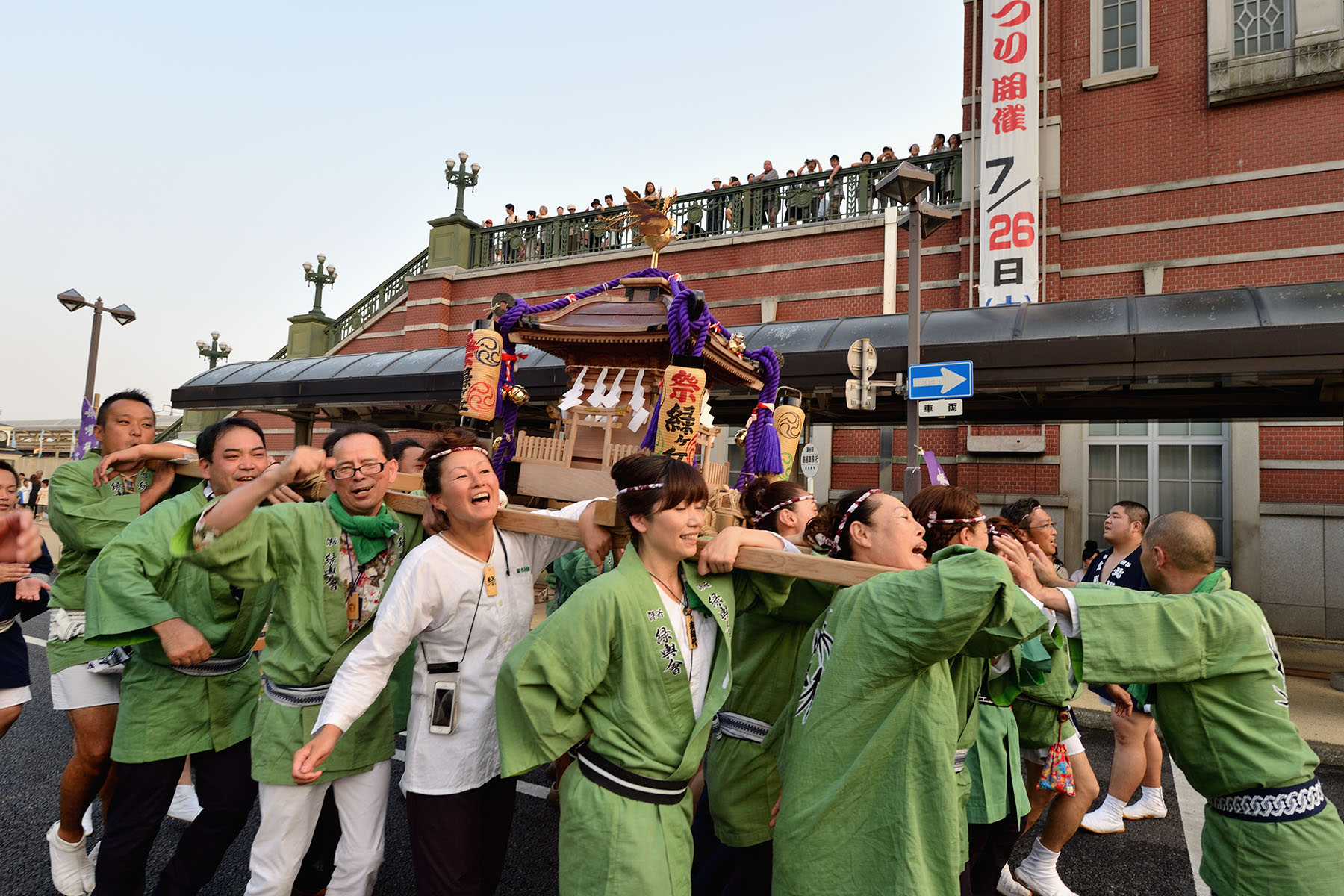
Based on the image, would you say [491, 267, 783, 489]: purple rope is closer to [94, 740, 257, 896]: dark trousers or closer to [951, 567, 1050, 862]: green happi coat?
[94, 740, 257, 896]: dark trousers

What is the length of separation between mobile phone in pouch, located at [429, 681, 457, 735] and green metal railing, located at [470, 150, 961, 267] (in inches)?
418

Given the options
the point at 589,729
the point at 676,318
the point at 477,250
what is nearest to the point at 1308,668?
the point at 676,318

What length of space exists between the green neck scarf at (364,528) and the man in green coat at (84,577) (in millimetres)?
965

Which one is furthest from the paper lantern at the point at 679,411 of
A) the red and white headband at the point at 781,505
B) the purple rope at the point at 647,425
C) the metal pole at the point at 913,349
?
the metal pole at the point at 913,349

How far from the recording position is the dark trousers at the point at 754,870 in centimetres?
254

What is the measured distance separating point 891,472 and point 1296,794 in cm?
1178

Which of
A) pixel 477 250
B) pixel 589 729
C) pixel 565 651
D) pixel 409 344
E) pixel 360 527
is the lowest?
pixel 589 729

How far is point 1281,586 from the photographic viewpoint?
10805 millimetres

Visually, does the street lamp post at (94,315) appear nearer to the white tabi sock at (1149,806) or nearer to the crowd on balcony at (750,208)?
the crowd on balcony at (750,208)

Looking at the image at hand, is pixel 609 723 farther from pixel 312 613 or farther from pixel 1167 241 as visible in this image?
pixel 1167 241

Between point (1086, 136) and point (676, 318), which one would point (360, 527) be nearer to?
point (676, 318)

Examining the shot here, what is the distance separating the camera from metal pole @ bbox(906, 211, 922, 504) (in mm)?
7496

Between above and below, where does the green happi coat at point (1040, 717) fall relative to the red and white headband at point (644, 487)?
below

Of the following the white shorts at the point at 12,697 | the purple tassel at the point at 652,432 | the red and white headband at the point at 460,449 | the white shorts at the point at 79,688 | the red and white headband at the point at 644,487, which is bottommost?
the white shorts at the point at 12,697
